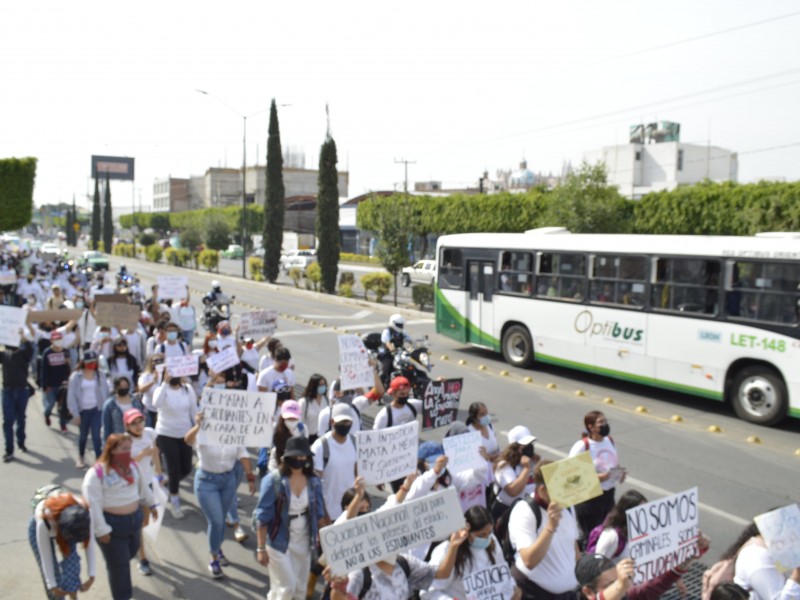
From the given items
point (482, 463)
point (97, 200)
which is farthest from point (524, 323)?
point (97, 200)

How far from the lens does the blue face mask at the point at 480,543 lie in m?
4.75

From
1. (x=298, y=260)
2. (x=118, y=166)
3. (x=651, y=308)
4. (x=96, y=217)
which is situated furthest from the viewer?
(x=118, y=166)

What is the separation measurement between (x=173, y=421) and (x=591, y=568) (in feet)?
16.3

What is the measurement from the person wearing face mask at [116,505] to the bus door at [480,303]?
484 inches

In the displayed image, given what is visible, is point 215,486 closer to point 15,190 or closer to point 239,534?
point 239,534

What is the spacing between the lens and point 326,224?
116 ft

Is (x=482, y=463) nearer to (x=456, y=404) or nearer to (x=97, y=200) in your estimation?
(x=456, y=404)

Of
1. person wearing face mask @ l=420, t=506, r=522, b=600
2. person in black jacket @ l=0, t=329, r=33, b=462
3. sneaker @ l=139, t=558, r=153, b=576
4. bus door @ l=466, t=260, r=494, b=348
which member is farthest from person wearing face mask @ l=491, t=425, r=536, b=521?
bus door @ l=466, t=260, r=494, b=348

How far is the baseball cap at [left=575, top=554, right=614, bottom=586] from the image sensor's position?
4.48m

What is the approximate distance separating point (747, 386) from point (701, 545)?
766 cm

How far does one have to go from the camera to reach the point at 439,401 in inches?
357

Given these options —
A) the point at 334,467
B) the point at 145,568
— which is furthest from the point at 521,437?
the point at 145,568

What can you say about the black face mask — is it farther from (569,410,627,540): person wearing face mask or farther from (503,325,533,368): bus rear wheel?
(503,325,533,368): bus rear wheel

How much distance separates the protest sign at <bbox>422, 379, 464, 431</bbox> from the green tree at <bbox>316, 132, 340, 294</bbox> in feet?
84.8
